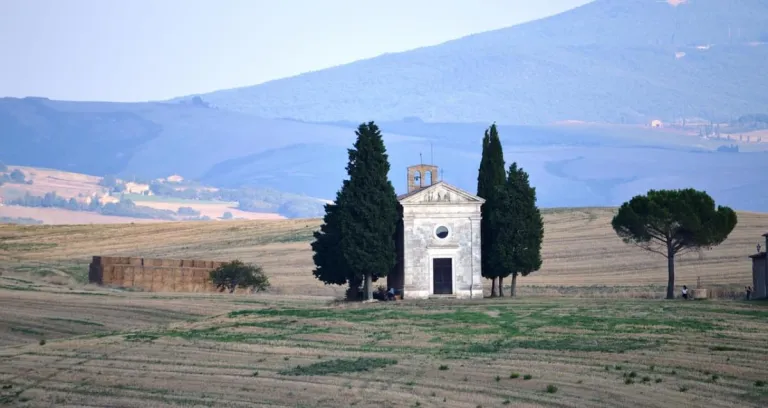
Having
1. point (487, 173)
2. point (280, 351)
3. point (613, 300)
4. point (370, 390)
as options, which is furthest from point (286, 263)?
point (370, 390)

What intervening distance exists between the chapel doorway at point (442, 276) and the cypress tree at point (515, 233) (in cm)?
242

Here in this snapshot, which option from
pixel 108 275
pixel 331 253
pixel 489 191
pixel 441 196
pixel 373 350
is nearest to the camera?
pixel 373 350

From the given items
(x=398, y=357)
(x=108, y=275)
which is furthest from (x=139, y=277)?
(x=398, y=357)

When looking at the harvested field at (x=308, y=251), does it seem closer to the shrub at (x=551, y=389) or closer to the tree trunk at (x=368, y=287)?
the tree trunk at (x=368, y=287)

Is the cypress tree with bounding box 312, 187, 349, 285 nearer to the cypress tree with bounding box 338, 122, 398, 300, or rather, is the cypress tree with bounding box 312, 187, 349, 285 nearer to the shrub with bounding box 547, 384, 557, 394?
the cypress tree with bounding box 338, 122, 398, 300

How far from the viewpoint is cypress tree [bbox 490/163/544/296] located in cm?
7144

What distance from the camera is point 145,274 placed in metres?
81.9

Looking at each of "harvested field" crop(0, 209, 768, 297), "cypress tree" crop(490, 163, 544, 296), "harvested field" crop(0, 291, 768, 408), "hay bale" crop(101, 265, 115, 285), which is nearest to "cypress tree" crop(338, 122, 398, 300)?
"cypress tree" crop(490, 163, 544, 296)

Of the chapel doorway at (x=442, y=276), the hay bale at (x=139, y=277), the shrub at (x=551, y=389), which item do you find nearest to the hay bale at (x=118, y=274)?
the hay bale at (x=139, y=277)

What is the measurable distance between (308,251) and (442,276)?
41.4 metres

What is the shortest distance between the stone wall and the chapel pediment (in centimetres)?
1817

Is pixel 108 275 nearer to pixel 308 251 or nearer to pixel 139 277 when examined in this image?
pixel 139 277

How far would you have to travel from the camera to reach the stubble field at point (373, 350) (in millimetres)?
35594

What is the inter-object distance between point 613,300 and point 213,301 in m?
19.2
